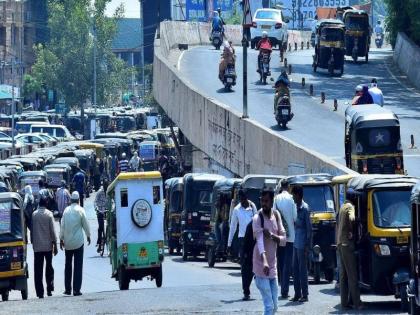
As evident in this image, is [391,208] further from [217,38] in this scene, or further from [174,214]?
[217,38]

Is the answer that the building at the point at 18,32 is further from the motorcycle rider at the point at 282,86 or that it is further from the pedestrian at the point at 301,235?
the pedestrian at the point at 301,235

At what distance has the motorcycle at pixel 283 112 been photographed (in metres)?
44.5

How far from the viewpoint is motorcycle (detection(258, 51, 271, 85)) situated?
56972 millimetres

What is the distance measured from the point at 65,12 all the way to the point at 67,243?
97598mm

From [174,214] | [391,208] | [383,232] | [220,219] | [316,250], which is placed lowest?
[174,214]

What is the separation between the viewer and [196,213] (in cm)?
3578

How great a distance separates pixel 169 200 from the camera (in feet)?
129

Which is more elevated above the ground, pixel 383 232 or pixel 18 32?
pixel 383 232

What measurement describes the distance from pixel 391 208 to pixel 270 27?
187 ft

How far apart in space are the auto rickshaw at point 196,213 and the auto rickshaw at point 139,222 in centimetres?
867

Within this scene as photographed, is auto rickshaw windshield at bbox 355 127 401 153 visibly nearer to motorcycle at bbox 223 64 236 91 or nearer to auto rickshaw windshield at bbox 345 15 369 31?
motorcycle at bbox 223 64 236 91

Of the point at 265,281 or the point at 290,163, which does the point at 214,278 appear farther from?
the point at 265,281

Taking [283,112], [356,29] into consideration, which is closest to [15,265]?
[283,112]

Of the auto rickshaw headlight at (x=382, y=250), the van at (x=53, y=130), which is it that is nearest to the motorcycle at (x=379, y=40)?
the van at (x=53, y=130)
